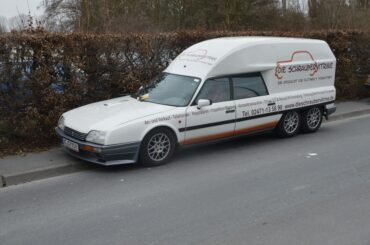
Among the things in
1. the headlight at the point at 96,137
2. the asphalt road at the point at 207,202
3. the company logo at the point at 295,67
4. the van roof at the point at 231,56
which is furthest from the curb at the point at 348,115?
the headlight at the point at 96,137

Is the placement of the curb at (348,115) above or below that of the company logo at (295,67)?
below

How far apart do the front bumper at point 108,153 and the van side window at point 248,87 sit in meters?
2.29

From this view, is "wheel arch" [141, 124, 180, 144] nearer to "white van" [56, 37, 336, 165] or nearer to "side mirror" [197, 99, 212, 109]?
"white van" [56, 37, 336, 165]

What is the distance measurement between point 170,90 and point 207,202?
2.83m

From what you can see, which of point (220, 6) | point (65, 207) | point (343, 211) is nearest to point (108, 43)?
point (65, 207)

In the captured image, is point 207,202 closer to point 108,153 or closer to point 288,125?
point 108,153

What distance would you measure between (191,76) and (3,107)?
334 centimetres

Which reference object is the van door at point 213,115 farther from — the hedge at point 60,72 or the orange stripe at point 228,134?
the hedge at point 60,72

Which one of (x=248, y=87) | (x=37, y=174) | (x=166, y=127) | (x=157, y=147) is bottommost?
(x=37, y=174)

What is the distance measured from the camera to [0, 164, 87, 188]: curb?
21.9 ft

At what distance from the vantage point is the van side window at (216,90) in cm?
786

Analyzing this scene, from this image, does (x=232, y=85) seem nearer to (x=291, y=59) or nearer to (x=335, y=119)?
(x=291, y=59)

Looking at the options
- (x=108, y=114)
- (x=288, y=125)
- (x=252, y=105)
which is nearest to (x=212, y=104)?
(x=252, y=105)

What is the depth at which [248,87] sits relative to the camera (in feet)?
Answer: 27.9
